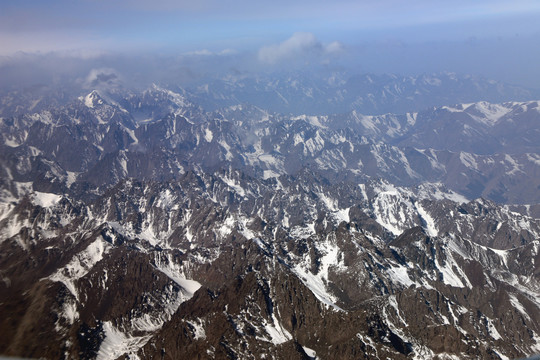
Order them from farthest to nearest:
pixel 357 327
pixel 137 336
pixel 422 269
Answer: pixel 422 269, pixel 137 336, pixel 357 327

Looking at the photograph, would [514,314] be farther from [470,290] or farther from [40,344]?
[40,344]

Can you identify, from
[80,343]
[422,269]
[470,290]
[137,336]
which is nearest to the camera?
[80,343]

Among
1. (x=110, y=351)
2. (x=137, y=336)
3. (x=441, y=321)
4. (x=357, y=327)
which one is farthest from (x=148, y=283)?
(x=441, y=321)

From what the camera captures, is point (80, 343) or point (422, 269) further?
point (422, 269)

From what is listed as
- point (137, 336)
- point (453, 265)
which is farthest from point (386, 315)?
point (137, 336)

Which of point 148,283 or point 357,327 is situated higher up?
point 357,327

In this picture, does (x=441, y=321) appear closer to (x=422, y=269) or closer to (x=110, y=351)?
(x=422, y=269)

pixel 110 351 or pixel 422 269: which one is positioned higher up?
pixel 110 351

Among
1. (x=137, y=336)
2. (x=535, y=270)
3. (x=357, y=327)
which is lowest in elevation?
(x=535, y=270)

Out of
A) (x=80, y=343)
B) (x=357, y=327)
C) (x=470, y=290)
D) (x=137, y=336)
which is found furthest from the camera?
(x=470, y=290)
